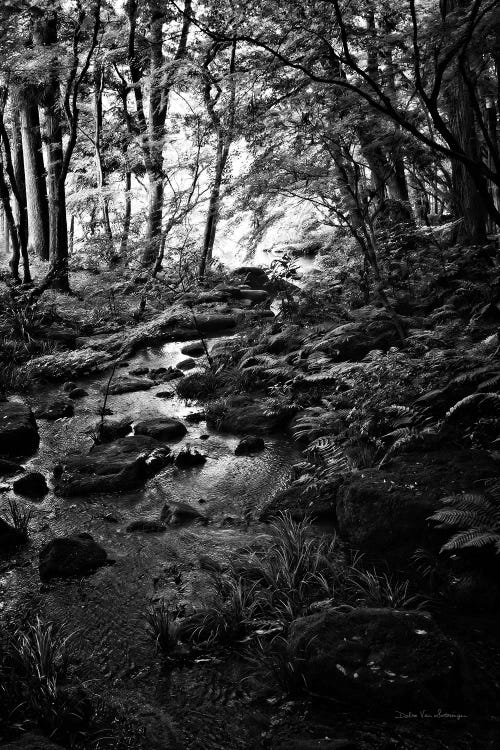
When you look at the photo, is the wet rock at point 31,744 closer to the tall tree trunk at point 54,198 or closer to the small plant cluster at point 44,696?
the small plant cluster at point 44,696

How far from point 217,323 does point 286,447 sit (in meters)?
6.78

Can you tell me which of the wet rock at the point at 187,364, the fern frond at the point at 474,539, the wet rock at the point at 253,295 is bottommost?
the fern frond at the point at 474,539

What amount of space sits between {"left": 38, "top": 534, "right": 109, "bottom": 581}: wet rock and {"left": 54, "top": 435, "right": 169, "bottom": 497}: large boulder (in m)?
1.40

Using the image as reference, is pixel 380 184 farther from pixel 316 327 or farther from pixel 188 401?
pixel 188 401

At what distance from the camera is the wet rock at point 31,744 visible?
96.8 inches

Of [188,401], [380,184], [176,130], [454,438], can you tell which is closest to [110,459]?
[188,401]

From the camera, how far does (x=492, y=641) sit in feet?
10.8

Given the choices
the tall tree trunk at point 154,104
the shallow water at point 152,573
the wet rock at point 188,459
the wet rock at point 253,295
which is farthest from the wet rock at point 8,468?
the wet rock at point 253,295

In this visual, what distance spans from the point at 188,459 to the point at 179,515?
4.62 feet

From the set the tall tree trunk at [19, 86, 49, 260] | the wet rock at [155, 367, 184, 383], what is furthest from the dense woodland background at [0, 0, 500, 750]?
the tall tree trunk at [19, 86, 49, 260]

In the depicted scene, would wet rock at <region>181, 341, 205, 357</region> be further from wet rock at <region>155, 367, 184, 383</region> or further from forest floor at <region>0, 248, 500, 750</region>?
forest floor at <region>0, 248, 500, 750</region>

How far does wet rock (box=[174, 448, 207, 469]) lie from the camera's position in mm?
6645

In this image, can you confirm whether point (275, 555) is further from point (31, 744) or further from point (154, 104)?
point (154, 104)

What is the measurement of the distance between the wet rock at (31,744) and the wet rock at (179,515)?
2698mm
